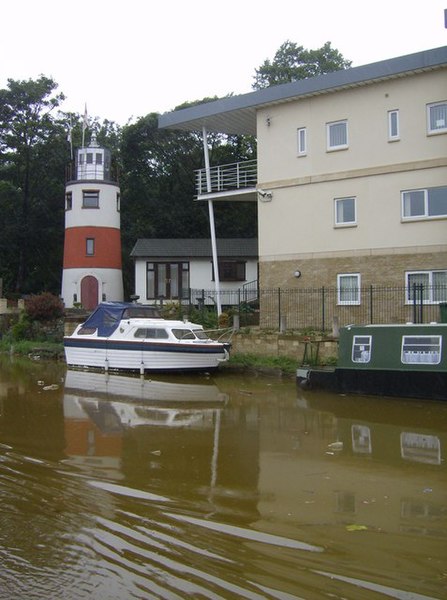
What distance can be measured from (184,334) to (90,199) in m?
19.2

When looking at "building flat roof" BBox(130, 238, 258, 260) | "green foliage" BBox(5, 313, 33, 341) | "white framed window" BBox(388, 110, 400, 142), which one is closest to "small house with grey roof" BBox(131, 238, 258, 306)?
"building flat roof" BBox(130, 238, 258, 260)

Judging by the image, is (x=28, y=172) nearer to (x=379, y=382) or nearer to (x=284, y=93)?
(x=284, y=93)

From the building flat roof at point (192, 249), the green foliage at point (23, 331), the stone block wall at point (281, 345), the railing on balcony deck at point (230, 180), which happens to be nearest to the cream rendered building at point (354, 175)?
the railing on balcony deck at point (230, 180)

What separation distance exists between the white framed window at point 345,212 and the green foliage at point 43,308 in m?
15.4

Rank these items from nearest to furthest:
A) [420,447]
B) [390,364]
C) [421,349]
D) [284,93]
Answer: [420,447] < [421,349] < [390,364] < [284,93]

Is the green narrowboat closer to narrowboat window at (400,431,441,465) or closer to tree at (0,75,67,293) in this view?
narrowboat window at (400,431,441,465)

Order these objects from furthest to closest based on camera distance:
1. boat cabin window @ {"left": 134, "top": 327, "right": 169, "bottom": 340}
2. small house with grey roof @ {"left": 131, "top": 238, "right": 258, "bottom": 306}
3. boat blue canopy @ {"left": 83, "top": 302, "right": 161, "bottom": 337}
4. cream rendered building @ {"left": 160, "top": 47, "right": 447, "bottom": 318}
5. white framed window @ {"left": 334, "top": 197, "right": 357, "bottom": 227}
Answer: small house with grey roof @ {"left": 131, "top": 238, "right": 258, "bottom": 306}, boat blue canopy @ {"left": 83, "top": 302, "right": 161, "bottom": 337}, white framed window @ {"left": 334, "top": 197, "right": 357, "bottom": 227}, boat cabin window @ {"left": 134, "top": 327, "right": 169, "bottom": 340}, cream rendered building @ {"left": 160, "top": 47, "right": 447, "bottom": 318}

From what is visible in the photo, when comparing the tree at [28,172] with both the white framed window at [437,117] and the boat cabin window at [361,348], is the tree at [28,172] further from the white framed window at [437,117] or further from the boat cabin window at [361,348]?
the boat cabin window at [361,348]

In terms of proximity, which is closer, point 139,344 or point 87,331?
point 139,344

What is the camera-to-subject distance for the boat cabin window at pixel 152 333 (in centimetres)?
2266

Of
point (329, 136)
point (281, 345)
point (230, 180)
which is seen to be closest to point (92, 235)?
point (230, 180)

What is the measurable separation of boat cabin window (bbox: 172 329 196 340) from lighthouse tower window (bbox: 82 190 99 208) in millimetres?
18686

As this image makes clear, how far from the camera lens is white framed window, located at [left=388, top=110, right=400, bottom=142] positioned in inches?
905

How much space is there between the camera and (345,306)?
24.0m
